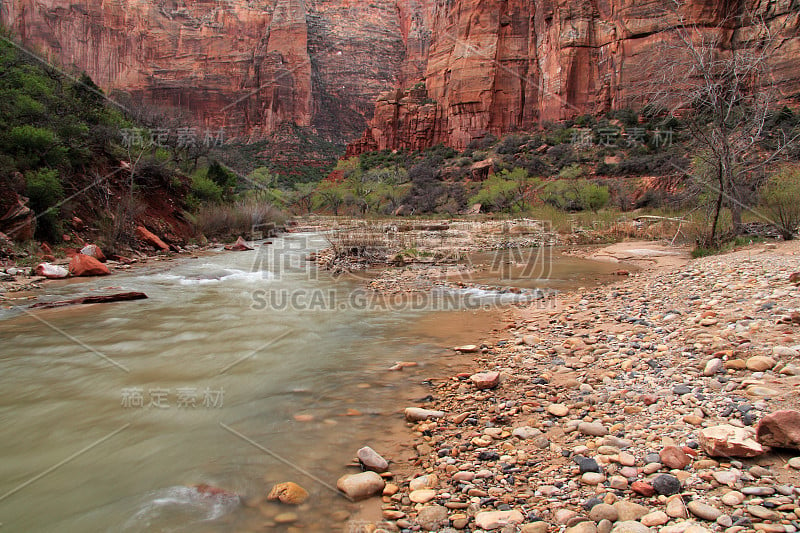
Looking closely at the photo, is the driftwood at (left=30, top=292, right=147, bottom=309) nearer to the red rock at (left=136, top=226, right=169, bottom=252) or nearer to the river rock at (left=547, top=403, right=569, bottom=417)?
the red rock at (left=136, top=226, right=169, bottom=252)

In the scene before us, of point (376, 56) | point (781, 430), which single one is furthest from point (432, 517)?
point (376, 56)

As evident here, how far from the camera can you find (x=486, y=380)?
3.61 metres

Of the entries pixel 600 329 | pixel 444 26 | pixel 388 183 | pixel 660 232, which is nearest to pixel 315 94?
pixel 444 26

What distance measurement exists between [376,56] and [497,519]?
131m

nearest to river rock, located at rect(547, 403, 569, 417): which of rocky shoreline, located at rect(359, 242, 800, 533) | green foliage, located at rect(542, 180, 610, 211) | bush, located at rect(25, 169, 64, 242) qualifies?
rocky shoreline, located at rect(359, 242, 800, 533)

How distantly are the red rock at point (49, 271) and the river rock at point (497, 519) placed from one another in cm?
1016

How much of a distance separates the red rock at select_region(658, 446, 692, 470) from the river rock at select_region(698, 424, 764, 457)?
11cm

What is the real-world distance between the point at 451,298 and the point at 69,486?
590 centimetres

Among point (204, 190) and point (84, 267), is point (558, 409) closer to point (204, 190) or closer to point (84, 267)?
point (84, 267)

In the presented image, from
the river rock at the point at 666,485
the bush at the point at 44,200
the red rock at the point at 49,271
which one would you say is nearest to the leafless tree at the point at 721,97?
the river rock at the point at 666,485

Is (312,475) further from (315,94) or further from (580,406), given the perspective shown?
(315,94)

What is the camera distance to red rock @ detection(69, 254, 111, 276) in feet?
31.3

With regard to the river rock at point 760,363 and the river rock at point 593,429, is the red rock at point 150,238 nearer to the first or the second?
the river rock at point 593,429

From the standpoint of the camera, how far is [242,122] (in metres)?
98.6
